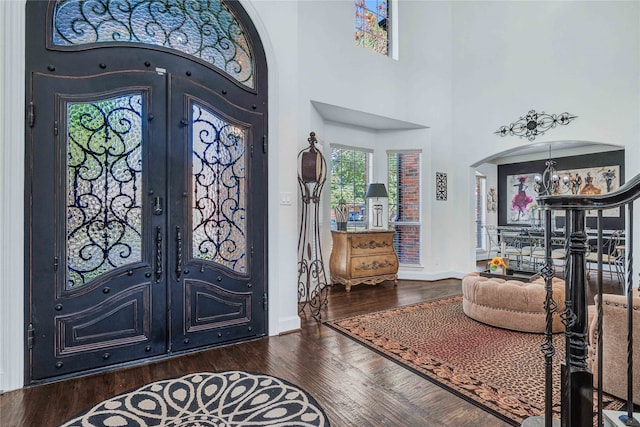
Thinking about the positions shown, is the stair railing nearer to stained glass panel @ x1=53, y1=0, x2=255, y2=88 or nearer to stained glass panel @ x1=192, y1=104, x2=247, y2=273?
stained glass panel @ x1=192, y1=104, x2=247, y2=273

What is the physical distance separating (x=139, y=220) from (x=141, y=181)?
0.32 m

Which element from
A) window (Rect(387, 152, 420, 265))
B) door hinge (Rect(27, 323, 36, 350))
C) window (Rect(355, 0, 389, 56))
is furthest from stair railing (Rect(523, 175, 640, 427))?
window (Rect(355, 0, 389, 56))

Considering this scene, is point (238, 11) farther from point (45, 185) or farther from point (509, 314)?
point (509, 314)

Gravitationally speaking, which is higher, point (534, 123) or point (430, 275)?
point (534, 123)

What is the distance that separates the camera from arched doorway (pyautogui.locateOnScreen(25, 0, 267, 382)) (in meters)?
2.35

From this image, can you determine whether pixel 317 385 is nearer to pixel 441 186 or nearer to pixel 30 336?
pixel 30 336

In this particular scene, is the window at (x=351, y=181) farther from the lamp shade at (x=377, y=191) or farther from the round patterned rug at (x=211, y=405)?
the round patterned rug at (x=211, y=405)

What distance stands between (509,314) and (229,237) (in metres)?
2.89

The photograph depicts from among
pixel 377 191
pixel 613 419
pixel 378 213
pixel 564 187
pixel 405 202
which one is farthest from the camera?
pixel 564 187

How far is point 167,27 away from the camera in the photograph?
283 cm

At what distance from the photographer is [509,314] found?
3324mm

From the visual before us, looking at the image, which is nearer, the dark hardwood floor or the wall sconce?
the dark hardwood floor

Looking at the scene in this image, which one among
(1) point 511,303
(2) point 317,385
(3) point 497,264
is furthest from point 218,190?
(3) point 497,264
